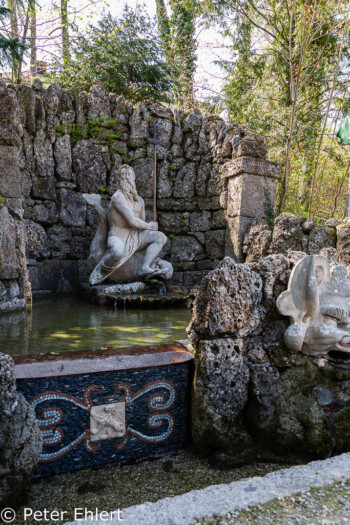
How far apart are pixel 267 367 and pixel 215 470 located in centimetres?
65

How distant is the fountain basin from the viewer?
195cm

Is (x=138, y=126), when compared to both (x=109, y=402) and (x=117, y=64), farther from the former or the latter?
(x=109, y=402)

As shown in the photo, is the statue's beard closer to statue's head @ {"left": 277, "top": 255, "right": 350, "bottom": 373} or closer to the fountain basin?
the fountain basin

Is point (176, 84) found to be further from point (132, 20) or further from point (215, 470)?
point (215, 470)

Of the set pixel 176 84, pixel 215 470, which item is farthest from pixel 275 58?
pixel 215 470

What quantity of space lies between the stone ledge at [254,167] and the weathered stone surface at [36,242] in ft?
10.5

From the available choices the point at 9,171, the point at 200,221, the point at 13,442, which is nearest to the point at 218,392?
the point at 13,442

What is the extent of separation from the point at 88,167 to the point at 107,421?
16.1 ft

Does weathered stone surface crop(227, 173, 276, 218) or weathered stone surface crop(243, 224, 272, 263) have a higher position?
weathered stone surface crop(227, 173, 276, 218)

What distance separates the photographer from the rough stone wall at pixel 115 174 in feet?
19.0

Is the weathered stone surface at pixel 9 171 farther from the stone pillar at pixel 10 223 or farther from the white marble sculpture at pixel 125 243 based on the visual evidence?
the white marble sculpture at pixel 125 243

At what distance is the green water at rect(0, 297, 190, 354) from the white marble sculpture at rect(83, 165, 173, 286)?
2.16 ft

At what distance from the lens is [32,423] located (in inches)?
67.8

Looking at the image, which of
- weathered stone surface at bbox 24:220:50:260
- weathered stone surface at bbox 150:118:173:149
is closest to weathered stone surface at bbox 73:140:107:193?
weathered stone surface at bbox 24:220:50:260
